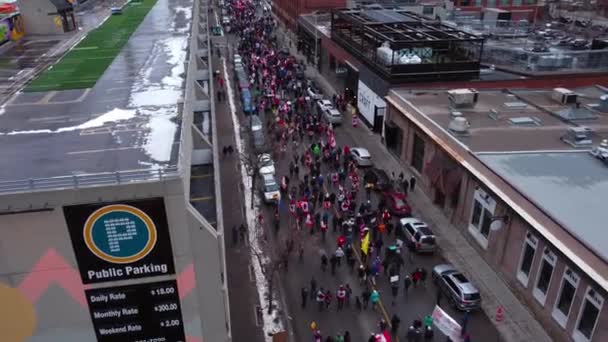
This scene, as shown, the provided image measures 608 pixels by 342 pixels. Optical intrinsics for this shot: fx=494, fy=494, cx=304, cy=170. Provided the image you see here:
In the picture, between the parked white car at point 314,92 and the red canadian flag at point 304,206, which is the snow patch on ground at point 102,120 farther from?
the parked white car at point 314,92

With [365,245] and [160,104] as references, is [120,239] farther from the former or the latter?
[365,245]

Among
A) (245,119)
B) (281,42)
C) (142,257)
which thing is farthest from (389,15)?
(142,257)

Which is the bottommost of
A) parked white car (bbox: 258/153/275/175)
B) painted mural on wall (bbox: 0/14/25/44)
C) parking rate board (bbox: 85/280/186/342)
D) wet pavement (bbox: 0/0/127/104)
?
parked white car (bbox: 258/153/275/175)

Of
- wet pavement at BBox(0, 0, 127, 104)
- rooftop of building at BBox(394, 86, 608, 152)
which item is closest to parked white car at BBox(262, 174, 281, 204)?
rooftop of building at BBox(394, 86, 608, 152)

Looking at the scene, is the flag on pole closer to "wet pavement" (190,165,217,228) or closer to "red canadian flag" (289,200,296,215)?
"red canadian flag" (289,200,296,215)

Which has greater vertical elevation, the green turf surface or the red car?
the green turf surface
